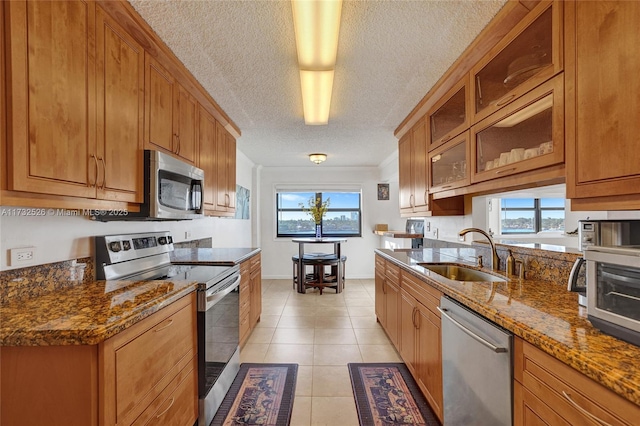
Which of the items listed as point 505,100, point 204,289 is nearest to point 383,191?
point 505,100

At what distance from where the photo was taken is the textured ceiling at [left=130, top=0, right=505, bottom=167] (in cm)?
158

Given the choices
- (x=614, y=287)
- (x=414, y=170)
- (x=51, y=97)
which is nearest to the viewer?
(x=614, y=287)

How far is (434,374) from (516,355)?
2.87 feet

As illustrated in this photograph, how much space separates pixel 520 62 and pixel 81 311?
253cm

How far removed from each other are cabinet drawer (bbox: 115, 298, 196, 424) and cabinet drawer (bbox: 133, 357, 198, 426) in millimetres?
57

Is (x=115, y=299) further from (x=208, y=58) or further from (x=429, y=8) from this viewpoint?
(x=429, y=8)

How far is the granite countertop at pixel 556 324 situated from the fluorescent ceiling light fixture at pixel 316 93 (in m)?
1.63

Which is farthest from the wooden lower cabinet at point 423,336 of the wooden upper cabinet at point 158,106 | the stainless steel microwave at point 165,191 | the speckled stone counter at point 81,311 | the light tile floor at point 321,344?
the wooden upper cabinet at point 158,106

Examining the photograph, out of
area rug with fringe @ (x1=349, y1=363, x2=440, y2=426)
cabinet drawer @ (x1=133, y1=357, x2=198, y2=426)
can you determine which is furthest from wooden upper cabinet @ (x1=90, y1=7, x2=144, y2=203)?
area rug with fringe @ (x1=349, y1=363, x2=440, y2=426)

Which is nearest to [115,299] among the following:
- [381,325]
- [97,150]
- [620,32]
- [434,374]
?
[97,150]

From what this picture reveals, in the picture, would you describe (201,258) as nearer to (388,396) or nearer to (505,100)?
(388,396)

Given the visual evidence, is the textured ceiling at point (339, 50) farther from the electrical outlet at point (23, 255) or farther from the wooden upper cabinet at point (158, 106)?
the electrical outlet at point (23, 255)

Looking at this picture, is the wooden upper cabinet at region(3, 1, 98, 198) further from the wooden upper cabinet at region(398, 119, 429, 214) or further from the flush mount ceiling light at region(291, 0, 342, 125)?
the wooden upper cabinet at region(398, 119, 429, 214)

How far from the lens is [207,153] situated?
285 centimetres
